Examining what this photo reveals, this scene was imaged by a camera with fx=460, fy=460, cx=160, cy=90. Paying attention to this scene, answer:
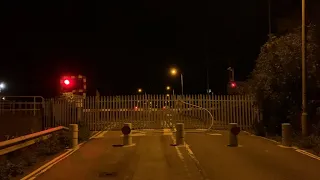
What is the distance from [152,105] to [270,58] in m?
8.98

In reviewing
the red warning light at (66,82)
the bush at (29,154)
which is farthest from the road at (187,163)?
the red warning light at (66,82)

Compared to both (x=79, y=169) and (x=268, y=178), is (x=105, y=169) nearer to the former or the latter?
(x=79, y=169)

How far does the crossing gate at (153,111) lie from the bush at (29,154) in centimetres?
857

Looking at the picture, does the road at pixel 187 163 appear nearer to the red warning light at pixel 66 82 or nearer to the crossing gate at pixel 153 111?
the crossing gate at pixel 153 111

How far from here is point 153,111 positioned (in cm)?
2906

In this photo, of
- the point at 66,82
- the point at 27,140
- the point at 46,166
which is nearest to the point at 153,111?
the point at 66,82

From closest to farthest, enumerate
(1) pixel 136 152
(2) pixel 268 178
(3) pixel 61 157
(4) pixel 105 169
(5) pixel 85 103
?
(2) pixel 268 178 < (4) pixel 105 169 < (3) pixel 61 157 < (1) pixel 136 152 < (5) pixel 85 103

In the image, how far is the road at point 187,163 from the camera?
11.4 metres

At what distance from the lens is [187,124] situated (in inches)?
1158

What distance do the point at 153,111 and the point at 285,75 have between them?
31.5 ft

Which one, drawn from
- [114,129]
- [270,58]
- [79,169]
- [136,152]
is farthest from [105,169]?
[114,129]

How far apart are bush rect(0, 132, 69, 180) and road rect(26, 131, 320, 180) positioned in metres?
0.79

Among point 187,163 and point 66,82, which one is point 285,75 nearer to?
point 187,163

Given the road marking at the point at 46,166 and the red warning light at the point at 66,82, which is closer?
the road marking at the point at 46,166
